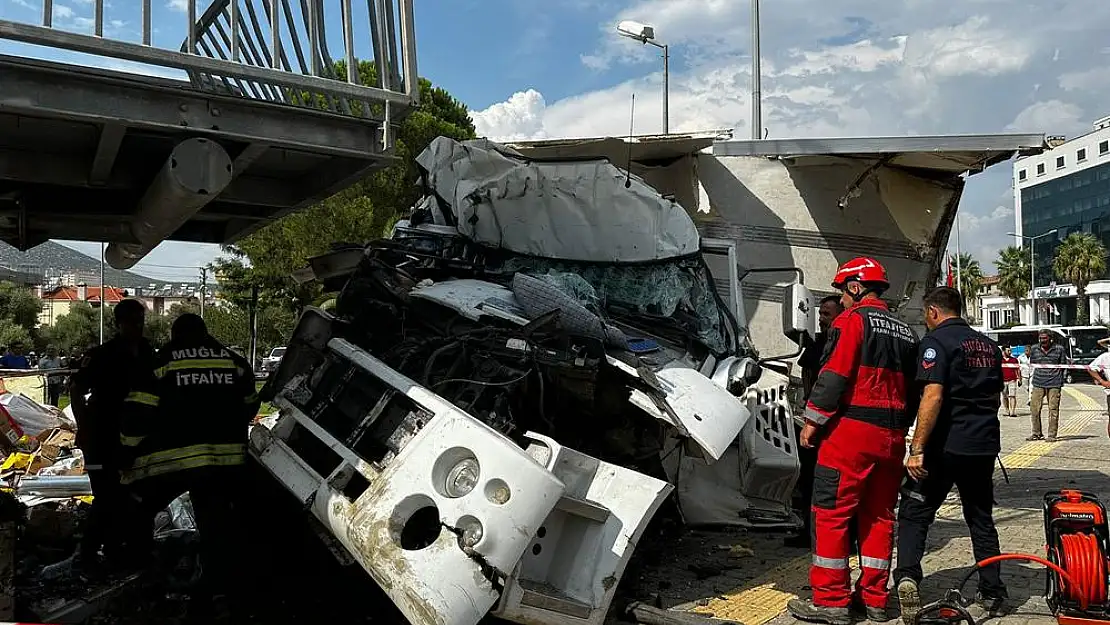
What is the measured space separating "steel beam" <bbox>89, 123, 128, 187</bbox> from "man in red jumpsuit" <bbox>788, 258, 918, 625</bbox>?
337 centimetres

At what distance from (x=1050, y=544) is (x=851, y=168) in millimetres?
5742

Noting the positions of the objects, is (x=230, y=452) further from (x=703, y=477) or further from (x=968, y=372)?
(x=968, y=372)

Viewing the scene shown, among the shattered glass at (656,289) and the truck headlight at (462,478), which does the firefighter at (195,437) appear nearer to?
the truck headlight at (462,478)

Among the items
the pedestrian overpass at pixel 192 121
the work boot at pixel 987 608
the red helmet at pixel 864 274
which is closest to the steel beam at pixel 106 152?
the pedestrian overpass at pixel 192 121

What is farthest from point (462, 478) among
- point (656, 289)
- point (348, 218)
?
point (348, 218)

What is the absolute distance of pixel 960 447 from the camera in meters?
4.44

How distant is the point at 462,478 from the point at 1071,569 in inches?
110

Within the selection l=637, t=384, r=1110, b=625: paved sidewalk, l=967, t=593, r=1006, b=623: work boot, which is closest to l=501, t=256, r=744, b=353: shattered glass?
l=637, t=384, r=1110, b=625: paved sidewalk

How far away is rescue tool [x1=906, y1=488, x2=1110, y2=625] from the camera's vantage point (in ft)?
13.0

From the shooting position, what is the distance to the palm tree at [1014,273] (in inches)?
2479

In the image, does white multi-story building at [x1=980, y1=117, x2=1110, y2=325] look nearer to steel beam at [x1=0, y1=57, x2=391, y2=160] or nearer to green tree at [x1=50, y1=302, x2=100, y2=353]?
green tree at [x1=50, y1=302, x2=100, y2=353]

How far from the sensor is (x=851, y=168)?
934 cm

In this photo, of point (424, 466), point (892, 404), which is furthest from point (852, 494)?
point (424, 466)

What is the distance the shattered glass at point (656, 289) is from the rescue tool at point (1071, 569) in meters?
2.01
